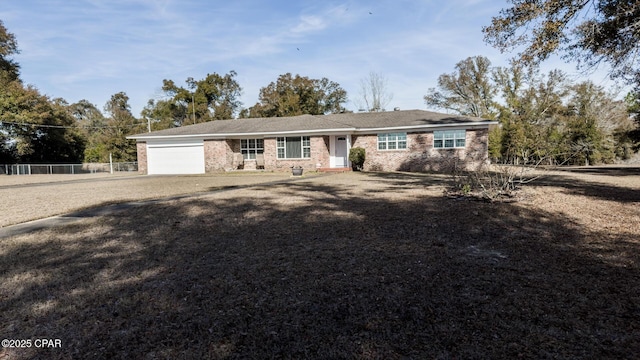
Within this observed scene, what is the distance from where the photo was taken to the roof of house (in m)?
21.7

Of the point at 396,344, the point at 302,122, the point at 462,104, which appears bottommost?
the point at 396,344

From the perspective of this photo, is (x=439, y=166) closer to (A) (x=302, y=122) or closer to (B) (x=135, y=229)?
(A) (x=302, y=122)

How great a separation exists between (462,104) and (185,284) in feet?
159

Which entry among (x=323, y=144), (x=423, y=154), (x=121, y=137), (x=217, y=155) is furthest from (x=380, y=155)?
(x=121, y=137)

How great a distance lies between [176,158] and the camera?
992 inches

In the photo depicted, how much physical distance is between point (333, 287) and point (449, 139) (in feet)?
63.7

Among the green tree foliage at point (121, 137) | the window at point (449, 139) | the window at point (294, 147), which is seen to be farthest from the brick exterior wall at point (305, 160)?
the green tree foliage at point (121, 137)

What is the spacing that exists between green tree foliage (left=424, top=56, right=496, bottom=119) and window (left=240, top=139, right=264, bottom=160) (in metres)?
29.4

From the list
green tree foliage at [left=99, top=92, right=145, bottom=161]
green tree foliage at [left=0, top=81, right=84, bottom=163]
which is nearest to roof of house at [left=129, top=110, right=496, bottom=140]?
green tree foliage at [left=0, top=81, right=84, bottom=163]

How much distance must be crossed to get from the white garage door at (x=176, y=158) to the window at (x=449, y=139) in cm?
1607

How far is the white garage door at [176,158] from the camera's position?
24.9m

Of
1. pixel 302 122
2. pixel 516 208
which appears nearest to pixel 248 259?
pixel 516 208

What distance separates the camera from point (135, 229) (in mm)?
6660

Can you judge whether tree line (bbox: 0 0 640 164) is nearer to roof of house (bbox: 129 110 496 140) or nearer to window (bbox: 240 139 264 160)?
roof of house (bbox: 129 110 496 140)
